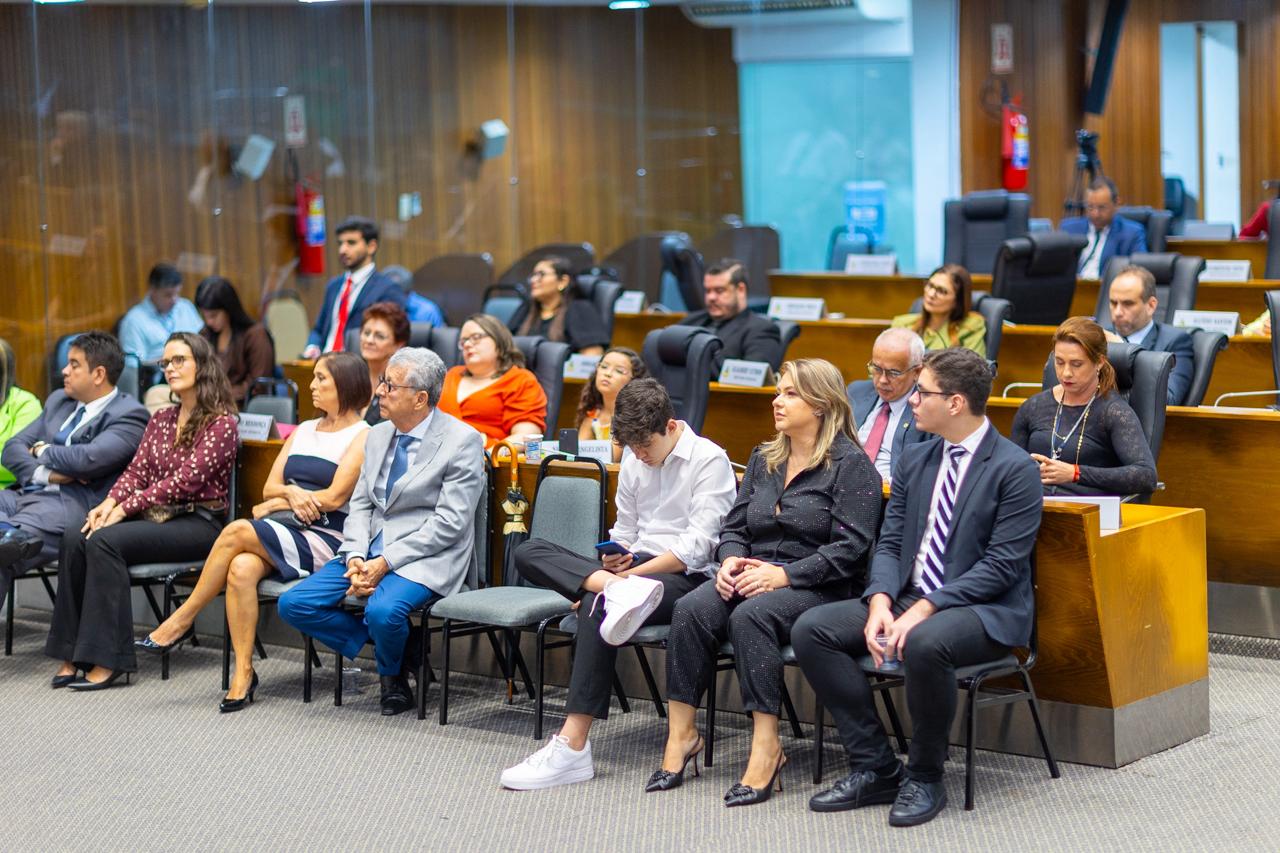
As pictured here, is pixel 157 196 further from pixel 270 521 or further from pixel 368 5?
pixel 270 521

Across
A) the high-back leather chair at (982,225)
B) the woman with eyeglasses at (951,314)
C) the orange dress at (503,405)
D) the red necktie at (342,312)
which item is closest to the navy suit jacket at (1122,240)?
the high-back leather chair at (982,225)

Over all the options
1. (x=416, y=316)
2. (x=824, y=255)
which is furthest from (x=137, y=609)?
(x=824, y=255)

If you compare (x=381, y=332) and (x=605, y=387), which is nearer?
(x=605, y=387)

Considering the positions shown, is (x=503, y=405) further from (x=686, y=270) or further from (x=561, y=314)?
(x=686, y=270)

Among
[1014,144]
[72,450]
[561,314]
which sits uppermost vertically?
[1014,144]

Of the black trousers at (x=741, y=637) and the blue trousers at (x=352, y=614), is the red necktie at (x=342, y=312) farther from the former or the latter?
the black trousers at (x=741, y=637)

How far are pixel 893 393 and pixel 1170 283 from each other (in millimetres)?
3014

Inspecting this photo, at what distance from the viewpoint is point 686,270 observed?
10211mm

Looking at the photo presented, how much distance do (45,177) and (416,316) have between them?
2.13 meters

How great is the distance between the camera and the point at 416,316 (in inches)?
308

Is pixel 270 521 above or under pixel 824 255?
under

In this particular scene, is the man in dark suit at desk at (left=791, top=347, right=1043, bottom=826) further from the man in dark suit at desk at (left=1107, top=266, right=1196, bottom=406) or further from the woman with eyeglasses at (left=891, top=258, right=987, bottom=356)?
the woman with eyeglasses at (left=891, top=258, right=987, bottom=356)

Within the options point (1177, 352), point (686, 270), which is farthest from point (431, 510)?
point (686, 270)

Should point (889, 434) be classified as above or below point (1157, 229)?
below
